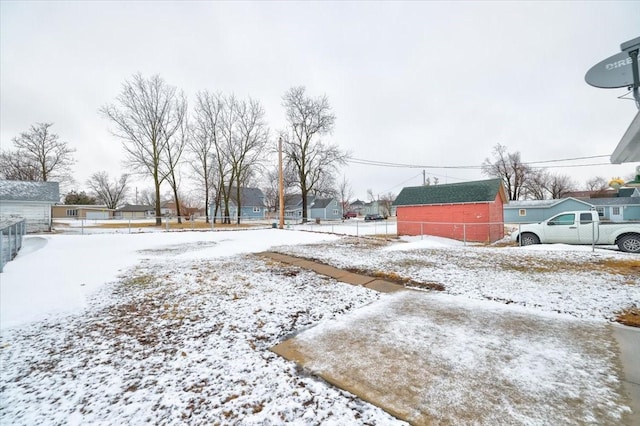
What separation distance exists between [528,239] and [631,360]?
11.4 m

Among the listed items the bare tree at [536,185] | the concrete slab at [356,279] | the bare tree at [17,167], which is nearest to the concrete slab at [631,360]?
the concrete slab at [356,279]

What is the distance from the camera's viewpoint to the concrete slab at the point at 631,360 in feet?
6.00

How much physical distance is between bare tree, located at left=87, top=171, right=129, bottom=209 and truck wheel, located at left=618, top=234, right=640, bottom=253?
240 ft

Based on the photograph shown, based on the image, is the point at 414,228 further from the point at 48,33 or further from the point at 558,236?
the point at 48,33

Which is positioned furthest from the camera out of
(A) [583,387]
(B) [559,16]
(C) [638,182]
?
(B) [559,16]

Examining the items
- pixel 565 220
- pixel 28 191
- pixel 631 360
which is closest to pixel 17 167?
pixel 28 191

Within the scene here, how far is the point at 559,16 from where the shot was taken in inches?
388

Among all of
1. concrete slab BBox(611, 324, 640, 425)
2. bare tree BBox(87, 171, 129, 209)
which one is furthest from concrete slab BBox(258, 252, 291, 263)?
bare tree BBox(87, 171, 129, 209)

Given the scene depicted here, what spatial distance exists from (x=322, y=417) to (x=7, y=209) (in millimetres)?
29527

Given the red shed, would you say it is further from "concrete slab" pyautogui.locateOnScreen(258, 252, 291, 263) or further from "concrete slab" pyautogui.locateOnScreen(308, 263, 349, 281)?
"concrete slab" pyautogui.locateOnScreen(308, 263, 349, 281)

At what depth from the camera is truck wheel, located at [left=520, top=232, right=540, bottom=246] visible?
1140cm

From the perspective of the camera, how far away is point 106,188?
192ft

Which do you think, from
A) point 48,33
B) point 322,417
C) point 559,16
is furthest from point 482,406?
point 48,33

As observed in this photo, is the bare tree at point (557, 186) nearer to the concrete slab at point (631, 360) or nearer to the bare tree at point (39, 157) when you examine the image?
the concrete slab at point (631, 360)
